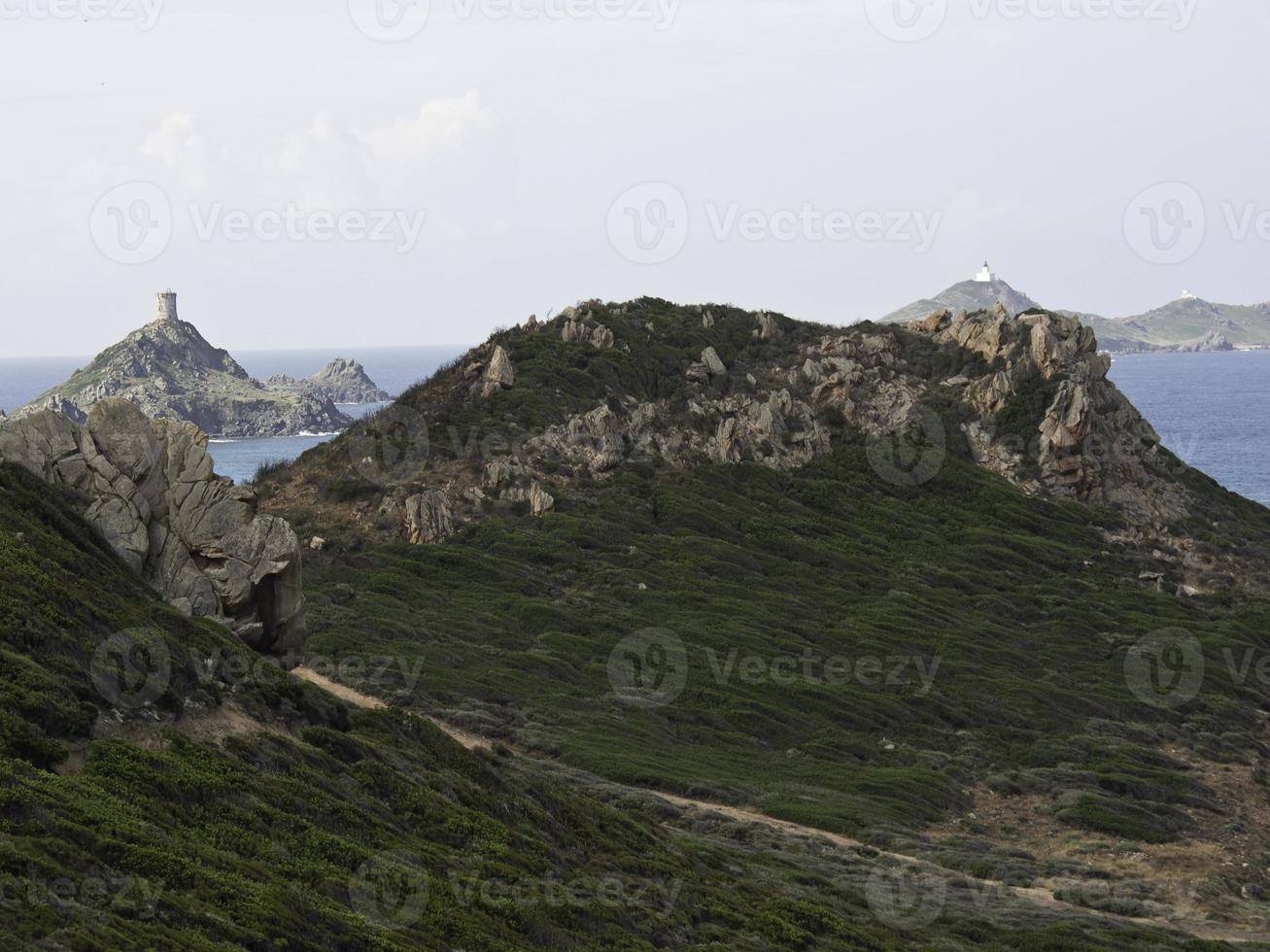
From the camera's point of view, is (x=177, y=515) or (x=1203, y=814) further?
(x=1203, y=814)

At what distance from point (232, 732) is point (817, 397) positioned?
7205cm

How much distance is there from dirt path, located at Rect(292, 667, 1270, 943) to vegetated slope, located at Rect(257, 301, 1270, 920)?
81cm

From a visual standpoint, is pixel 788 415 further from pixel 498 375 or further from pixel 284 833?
pixel 284 833

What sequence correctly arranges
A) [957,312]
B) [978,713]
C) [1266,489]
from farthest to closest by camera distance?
[1266,489], [957,312], [978,713]

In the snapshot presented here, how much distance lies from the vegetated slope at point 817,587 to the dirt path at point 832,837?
31.8 inches

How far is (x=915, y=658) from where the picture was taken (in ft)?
210

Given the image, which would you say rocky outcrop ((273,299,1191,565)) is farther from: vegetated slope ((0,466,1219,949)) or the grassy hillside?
vegetated slope ((0,466,1219,949))

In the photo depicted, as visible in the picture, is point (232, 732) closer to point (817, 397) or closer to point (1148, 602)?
point (1148, 602)

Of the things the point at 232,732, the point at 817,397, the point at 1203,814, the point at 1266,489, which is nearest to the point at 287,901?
the point at 232,732

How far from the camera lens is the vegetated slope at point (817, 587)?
169ft

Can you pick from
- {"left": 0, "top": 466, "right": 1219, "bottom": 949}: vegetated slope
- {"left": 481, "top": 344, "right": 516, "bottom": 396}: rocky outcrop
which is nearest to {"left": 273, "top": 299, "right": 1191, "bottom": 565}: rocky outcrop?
{"left": 481, "top": 344, "right": 516, "bottom": 396}: rocky outcrop

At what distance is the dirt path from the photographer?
38.6 m

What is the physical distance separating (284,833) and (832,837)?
23.6m

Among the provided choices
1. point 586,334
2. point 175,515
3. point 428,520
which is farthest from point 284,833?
point 586,334
